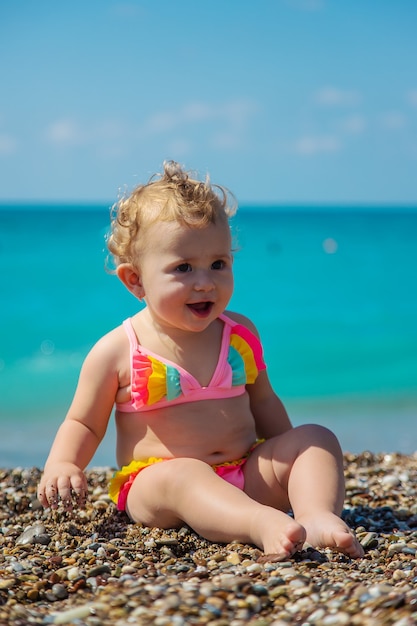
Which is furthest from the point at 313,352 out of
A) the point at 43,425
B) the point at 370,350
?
the point at 43,425

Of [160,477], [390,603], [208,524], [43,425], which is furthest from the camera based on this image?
[43,425]

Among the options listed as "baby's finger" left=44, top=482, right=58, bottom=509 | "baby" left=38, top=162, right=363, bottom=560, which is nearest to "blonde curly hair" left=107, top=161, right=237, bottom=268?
"baby" left=38, top=162, right=363, bottom=560

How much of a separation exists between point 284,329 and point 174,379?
52.6 feet

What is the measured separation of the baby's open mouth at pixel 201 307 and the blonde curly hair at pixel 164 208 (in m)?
0.40

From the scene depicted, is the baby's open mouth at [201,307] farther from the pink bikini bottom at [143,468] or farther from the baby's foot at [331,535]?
the baby's foot at [331,535]

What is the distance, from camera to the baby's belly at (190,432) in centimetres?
440

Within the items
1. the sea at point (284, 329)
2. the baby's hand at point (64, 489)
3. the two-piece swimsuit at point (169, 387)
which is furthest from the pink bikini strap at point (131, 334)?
the baby's hand at point (64, 489)

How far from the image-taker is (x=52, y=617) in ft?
9.21

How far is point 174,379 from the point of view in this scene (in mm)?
4395

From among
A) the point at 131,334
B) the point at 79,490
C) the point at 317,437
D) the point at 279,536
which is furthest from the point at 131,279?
the point at 279,536

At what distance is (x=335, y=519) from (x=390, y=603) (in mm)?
1005

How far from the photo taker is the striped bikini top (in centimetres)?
439

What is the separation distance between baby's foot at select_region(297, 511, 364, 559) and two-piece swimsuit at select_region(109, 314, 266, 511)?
725mm

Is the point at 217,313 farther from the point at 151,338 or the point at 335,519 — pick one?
the point at 335,519
